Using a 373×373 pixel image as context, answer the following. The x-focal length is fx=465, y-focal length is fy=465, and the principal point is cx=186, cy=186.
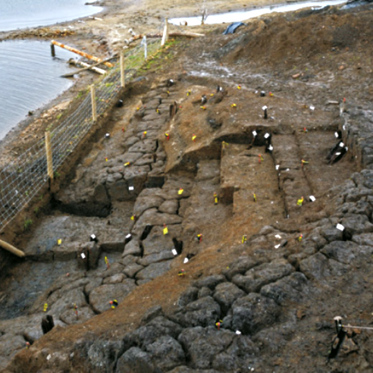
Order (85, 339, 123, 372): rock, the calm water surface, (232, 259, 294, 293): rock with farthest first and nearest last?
1. the calm water surface
2. (232, 259, 294, 293): rock
3. (85, 339, 123, 372): rock

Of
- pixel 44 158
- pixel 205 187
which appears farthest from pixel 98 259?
pixel 44 158

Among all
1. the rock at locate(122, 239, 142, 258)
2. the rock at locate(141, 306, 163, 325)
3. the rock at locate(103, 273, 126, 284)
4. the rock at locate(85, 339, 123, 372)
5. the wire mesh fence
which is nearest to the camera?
the rock at locate(85, 339, 123, 372)

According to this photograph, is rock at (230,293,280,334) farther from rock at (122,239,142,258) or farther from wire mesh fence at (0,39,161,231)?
wire mesh fence at (0,39,161,231)

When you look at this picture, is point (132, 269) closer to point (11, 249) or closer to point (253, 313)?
point (11, 249)

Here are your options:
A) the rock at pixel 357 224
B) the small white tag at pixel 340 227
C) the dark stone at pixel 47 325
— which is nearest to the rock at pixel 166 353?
the dark stone at pixel 47 325

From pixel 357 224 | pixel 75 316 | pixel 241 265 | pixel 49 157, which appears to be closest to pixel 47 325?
pixel 75 316

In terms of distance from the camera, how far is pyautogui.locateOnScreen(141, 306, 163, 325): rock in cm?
508

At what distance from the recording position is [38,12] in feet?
119

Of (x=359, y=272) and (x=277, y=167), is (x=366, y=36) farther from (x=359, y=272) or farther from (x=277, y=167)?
(x=359, y=272)

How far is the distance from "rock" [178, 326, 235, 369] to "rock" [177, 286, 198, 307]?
20.9 inches

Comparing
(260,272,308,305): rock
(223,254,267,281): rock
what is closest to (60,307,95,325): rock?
(223,254,267,281): rock

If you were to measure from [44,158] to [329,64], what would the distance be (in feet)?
27.1

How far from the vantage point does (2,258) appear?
8.78m

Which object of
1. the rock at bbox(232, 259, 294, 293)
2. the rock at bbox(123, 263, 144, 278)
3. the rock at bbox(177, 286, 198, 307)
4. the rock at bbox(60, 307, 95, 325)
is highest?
the rock at bbox(232, 259, 294, 293)
